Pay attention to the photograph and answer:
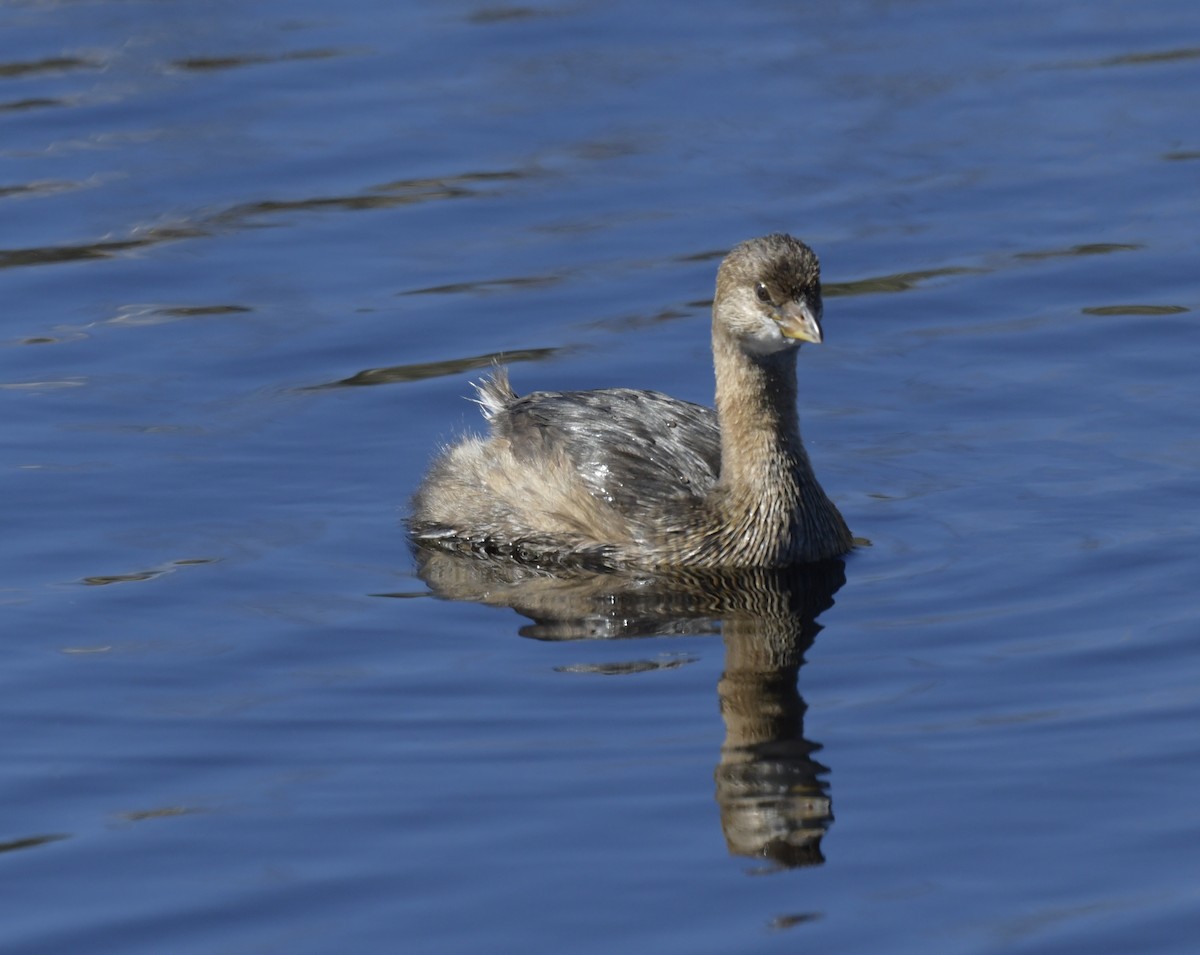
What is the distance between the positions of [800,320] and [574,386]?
240 cm

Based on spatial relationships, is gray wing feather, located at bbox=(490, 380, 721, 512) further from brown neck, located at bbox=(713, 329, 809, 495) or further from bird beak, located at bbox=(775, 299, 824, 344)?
bird beak, located at bbox=(775, 299, 824, 344)

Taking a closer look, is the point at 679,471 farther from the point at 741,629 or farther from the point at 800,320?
the point at 741,629

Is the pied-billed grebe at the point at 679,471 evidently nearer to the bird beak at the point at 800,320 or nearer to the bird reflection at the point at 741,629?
the bird beak at the point at 800,320

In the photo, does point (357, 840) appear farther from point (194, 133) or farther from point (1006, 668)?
point (194, 133)

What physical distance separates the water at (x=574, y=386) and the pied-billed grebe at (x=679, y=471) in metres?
0.35

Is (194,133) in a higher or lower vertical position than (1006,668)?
higher

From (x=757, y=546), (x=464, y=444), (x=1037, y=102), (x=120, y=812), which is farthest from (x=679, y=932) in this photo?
(x=1037, y=102)

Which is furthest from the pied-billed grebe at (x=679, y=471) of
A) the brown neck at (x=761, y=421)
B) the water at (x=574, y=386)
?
the water at (x=574, y=386)

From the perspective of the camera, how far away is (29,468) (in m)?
11.6

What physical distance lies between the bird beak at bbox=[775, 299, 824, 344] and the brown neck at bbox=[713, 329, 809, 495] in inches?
15.5

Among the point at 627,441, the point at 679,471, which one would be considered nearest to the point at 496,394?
the point at 627,441

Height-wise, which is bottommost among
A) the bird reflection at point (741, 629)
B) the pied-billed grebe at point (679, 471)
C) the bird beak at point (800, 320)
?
the bird reflection at point (741, 629)

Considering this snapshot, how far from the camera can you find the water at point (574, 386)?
301 inches

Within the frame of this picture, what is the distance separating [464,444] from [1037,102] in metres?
6.01
